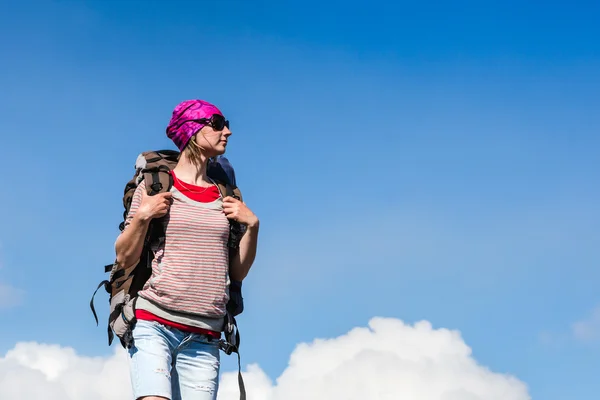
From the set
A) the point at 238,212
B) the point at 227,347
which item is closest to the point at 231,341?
the point at 227,347

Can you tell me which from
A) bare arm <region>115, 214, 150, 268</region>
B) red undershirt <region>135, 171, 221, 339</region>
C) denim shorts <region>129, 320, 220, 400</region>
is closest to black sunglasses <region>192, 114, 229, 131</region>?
red undershirt <region>135, 171, 221, 339</region>

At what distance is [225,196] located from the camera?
7703mm

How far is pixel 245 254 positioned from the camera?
24.5 ft

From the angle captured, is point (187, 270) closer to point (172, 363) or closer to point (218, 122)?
point (172, 363)

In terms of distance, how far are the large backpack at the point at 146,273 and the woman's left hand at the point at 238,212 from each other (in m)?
0.14

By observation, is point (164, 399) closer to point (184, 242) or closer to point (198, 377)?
point (198, 377)

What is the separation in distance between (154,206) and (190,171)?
0.71 meters

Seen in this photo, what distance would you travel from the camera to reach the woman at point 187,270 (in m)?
6.92

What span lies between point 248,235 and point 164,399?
1.62 m

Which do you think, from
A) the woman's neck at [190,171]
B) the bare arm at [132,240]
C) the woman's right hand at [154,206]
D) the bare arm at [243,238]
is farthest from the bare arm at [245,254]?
the bare arm at [132,240]

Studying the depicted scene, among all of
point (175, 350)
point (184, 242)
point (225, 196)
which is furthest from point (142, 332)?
point (225, 196)

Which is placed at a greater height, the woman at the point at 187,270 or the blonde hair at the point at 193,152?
the blonde hair at the point at 193,152

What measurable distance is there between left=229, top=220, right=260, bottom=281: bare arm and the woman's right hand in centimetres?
77

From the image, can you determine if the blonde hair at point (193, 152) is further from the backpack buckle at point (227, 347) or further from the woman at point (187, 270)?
the backpack buckle at point (227, 347)
